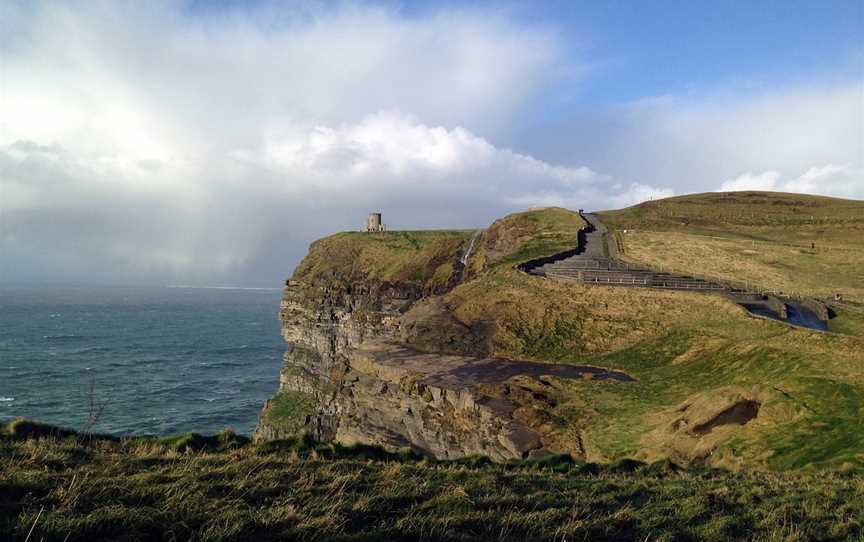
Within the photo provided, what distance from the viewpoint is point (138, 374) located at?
3410 inches

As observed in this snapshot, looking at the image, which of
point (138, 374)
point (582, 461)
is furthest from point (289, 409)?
point (582, 461)

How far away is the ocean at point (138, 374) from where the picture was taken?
63.0 m

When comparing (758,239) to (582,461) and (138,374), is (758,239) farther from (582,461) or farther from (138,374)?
(138,374)

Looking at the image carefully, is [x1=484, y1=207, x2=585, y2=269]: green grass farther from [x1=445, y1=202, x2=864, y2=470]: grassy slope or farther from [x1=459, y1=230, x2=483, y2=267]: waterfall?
[x1=445, y1=202, x2=864, y2=470]: grassy slope

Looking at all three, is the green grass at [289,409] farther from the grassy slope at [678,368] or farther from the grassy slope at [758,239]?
the grassy slope at [758,239]

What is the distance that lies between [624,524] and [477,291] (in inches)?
1416

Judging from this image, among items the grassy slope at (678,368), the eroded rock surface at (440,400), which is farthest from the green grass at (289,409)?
the grassy slope at (678,368)

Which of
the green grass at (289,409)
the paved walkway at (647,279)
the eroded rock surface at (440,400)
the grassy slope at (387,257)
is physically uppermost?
the grassy slope at (387,257)

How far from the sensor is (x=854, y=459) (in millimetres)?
14992

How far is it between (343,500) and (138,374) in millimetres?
94376

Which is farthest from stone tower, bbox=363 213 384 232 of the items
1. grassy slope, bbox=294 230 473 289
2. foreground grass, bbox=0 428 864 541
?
foreground grass, bbox=0 428 864 541

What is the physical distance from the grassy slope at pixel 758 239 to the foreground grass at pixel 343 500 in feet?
143

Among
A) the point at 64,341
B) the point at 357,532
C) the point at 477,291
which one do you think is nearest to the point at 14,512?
the point at 357,532

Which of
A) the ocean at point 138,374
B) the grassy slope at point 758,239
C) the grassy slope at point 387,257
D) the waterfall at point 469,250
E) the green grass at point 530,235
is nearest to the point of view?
the grassy slope at point 758,239
